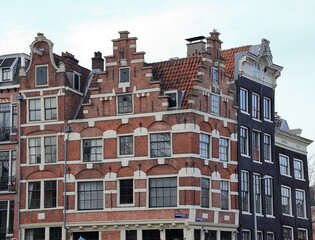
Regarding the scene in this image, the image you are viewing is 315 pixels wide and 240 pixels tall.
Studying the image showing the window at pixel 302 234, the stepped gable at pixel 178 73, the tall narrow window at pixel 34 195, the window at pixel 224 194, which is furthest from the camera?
the window at pixel 302 234

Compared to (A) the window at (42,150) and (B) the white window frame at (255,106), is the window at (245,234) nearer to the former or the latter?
(B) the white window frame at (255,106)

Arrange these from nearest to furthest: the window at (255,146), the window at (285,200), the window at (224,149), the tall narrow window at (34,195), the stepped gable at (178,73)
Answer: the stepped gable at (178,73), the window at (224,149), the tall narrow window at (34,195), the window at (255,146), the window at (285,200)

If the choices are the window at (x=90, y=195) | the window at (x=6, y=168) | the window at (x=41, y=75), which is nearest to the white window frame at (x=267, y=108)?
the window at (x=90, y=195)

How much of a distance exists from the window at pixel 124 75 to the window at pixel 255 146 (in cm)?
942

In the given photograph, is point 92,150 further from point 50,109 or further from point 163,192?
point 163,192

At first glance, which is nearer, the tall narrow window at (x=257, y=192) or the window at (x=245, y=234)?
the window at (x=245, y=234)

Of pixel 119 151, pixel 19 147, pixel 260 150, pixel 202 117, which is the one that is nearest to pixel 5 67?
pixel 19 147

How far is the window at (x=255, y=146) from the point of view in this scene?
50.4 meters

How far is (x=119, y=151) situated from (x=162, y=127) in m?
3.06

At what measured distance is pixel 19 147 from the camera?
4847cm

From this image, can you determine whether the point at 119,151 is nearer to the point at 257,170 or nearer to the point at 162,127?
the point at 162,127


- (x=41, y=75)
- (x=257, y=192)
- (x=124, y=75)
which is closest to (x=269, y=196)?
(x=257, y=192)

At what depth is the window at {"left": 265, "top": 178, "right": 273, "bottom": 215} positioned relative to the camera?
169 ft

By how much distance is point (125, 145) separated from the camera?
46.1 m
